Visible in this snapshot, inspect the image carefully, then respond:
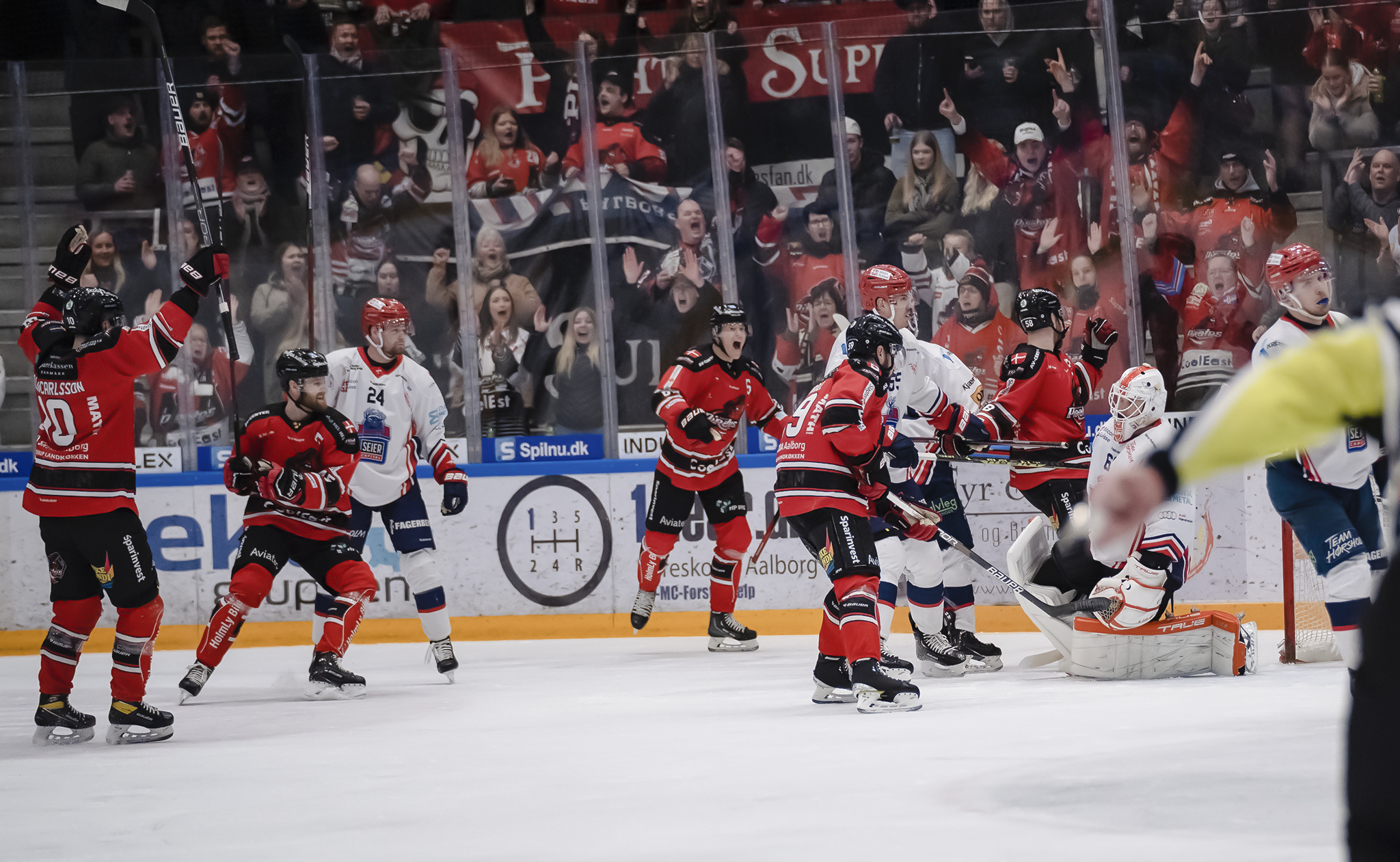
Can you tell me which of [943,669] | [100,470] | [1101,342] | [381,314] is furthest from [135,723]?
[1101,342]

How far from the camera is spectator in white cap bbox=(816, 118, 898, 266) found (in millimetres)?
7957

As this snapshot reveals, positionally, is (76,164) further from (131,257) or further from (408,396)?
(408,396)

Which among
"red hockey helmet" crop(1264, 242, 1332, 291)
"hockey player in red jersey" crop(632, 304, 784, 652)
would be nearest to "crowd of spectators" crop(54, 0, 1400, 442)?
"hockey player in red jersey" crop(632, 304, 784, 652)

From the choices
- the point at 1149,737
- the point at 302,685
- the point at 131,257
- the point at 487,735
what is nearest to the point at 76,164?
the point at 131,257

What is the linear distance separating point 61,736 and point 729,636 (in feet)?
10.2

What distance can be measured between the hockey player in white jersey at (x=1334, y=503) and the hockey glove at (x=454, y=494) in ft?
10.6

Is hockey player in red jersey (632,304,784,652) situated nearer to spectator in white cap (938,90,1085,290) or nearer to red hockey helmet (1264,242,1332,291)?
spectator in white cap (938,90,1085,290)

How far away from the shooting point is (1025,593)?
5.21 metres

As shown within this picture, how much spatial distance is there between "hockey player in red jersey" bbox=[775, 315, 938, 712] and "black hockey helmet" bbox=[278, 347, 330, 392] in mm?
1947

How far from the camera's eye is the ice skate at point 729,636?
21.2ft

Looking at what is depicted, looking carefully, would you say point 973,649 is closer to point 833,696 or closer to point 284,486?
point 833,696

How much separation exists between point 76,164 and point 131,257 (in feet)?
2.08

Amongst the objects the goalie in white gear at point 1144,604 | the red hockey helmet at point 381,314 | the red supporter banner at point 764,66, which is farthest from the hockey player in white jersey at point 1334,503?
the red supporter banner at point 764,66

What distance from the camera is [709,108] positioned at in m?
8.09
